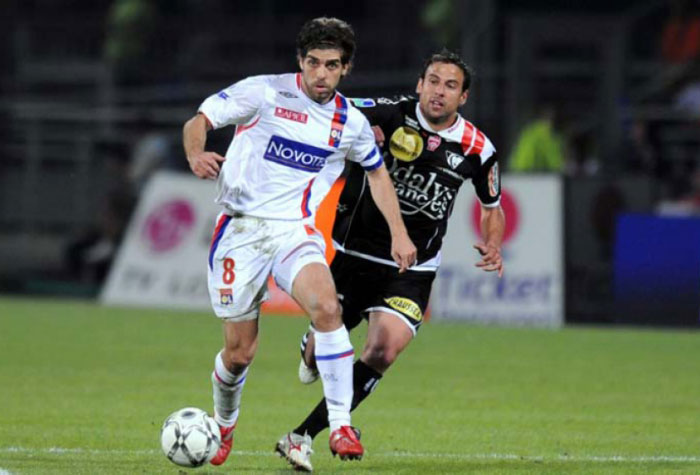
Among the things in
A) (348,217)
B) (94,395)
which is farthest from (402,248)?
(94,395)

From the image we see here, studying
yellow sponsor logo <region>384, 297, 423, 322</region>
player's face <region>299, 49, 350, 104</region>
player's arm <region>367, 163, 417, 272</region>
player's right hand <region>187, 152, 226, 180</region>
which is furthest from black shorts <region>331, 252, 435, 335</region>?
player's right hand <region>187, 152, 226, 180</region>

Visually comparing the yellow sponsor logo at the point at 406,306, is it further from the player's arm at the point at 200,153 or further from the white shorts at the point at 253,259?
the player's arm at the point at 200,153

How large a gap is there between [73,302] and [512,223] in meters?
5.51

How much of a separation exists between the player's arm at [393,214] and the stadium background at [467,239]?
3.37 ft

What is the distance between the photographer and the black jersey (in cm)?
839

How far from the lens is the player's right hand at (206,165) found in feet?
22.9

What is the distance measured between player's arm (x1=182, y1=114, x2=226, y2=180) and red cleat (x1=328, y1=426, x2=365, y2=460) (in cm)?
130

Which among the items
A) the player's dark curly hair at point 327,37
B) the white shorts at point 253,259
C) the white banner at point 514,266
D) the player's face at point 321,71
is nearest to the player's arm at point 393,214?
the white shorts at point 253,259

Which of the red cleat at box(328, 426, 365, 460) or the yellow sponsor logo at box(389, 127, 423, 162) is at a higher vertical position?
the yellow sponsor logo at box(389, 127, 423, 162)

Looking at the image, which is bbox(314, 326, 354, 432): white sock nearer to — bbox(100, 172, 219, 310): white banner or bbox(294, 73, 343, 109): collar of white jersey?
bbox(294, 73, 343, 109): collar of white jersey

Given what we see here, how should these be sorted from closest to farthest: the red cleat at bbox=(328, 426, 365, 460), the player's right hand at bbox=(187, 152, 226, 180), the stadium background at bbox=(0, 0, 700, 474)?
the player's right hand at bbox=(187, 152, 226, 180) < the red cleat at bbox=(328, 426, 365, 460) < the stadium background at bbox=(0, 0, 700, 474)

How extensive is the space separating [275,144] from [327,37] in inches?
22.2

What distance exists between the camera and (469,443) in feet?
28.5

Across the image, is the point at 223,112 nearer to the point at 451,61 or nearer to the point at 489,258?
the point at 451,61
